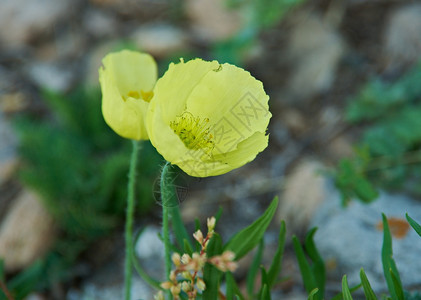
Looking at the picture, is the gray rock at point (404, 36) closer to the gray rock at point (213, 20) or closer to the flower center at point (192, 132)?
the gray rock at point (213, 20)

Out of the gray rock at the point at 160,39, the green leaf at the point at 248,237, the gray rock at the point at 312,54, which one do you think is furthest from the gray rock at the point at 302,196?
the gray rock at the point at 160,39

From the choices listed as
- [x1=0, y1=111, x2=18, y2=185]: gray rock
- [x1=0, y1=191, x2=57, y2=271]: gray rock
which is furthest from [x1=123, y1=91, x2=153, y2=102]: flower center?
[x1=0, y1=111, x2=18, y2=185]: gray rock

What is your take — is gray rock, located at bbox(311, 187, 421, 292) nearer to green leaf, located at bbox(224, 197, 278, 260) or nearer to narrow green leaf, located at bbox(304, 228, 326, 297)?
narrow green leaf, located at bbox(304, 228, 326, 297)

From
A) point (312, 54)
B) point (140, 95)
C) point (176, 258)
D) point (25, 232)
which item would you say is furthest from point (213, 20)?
point (176, 258)

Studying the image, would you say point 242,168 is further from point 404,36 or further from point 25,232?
point 404,36

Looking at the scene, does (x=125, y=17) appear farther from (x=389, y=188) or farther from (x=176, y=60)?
(x=389, y=188)

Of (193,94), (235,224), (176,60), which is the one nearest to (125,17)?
(176,60)
